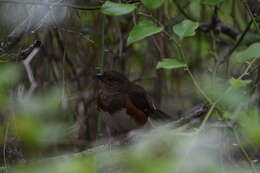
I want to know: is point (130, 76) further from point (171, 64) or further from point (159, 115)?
point (171, 64)

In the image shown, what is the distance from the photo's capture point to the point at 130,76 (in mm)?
4641

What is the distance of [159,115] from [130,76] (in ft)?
4.09

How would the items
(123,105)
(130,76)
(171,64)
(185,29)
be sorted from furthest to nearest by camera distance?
(130,76), (123,105), (185,29), (171,64)

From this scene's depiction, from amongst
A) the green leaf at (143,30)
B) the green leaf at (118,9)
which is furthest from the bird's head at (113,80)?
the green leaf at (143,30)

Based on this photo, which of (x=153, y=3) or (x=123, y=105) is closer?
(x=153, y=3)

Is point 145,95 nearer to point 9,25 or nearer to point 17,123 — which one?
point 9,25

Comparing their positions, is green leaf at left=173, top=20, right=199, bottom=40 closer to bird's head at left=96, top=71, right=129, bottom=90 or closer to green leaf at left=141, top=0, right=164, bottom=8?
green leaf at left=141, top=0, right=164, bottom=8

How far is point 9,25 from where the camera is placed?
2.92 meters

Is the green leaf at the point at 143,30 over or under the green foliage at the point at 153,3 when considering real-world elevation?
under

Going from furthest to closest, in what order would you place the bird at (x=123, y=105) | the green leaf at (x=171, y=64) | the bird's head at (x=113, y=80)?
the bird's head at (x=113, y=80) < the bird at (x=123, y=105) < the green leaf at (x=171, y=64)

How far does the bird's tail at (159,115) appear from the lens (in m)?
3.42

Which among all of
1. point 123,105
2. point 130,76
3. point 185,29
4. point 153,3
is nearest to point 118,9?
point 153,3

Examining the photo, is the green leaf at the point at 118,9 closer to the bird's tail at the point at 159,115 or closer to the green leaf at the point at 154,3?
the green leaf at the point at 154,3

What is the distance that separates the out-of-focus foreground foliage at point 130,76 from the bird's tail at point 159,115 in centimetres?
29
